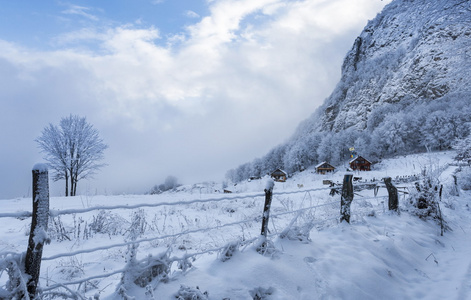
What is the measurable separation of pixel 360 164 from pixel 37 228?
62353mm

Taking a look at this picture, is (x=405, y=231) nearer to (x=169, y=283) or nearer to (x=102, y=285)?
(x=169, y=283)

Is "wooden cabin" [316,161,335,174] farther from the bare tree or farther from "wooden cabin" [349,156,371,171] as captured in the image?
the bare tree

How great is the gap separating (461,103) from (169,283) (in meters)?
74.0

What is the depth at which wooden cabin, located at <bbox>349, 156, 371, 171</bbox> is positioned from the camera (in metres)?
53.9

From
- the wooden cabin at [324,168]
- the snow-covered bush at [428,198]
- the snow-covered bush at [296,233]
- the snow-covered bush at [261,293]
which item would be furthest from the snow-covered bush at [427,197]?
the wooden cabin at [324,168]

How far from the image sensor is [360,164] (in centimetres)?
5494

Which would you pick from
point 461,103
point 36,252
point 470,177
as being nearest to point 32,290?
point 36,252

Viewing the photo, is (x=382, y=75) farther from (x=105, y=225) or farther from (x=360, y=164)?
(x=105, y=225)

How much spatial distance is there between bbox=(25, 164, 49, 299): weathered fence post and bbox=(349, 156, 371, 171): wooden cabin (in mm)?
59948

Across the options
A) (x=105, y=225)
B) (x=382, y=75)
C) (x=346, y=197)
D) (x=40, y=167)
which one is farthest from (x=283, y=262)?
(x=382, y=75)

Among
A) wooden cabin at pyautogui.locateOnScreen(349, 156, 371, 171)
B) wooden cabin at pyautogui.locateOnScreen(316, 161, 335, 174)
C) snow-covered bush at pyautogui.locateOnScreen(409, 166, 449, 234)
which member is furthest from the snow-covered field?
wooden cabin at pyautogui.locateOnScreen(316, 161, 335, 174)

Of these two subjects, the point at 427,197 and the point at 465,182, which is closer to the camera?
the point at 427,197

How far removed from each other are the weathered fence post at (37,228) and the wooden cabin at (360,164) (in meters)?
59.9

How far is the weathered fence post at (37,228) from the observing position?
6.14ft
